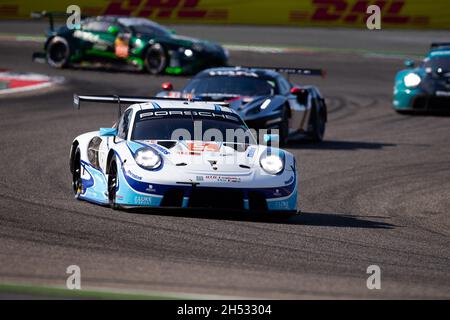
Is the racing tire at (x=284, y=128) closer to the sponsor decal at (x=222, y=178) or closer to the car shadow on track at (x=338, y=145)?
the car shadow on track at (x=338, y=145)

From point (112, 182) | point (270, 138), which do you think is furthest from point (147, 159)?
point (270, 138)

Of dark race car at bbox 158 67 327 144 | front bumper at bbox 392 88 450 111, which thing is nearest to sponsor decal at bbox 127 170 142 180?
dark race car at bbox 158 67 327 144

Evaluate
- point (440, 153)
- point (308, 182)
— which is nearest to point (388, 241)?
point (308, 182)

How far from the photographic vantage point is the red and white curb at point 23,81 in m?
24.1

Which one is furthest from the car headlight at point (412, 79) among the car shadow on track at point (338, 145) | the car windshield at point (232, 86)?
the car windshield at point (232, 86)

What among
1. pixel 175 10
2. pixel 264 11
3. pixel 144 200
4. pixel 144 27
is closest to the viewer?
pixel 144 200

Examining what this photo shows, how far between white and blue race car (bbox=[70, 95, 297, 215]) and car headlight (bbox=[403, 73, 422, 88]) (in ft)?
34.9

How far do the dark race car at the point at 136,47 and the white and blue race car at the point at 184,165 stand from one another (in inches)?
582

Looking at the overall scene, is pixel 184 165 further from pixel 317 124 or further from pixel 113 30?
pixel 113 30

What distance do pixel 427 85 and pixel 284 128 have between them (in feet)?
18.2

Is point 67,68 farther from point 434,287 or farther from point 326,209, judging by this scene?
point 434,287

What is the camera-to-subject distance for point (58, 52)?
28.4 meters

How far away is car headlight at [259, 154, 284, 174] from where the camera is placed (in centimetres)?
1134

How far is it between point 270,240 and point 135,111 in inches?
108
